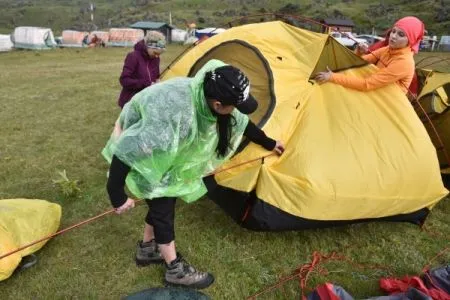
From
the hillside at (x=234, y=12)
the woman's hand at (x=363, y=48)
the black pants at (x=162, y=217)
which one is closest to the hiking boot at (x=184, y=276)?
the black pants at (x=162, y=217)

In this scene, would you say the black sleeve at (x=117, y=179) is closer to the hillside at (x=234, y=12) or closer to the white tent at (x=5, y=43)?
the hillside at (x=234, y=12)

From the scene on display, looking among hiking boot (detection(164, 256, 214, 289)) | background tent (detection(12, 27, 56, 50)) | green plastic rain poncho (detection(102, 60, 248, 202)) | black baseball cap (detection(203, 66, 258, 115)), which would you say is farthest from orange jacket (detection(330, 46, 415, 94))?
background tent (detection(12, 27, 56, 50))

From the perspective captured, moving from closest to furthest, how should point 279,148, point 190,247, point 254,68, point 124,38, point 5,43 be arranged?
1. point 279,148
2. point 190,247
3. point 254,68
4. point 5,43
5. point 124,38

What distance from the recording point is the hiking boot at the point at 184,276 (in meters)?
3.19

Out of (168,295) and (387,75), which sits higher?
(387,75)

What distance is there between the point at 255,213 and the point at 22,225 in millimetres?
1890

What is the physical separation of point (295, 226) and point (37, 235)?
7.06ft

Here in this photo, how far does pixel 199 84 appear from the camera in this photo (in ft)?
7.84

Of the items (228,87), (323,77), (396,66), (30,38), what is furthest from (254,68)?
(30,38)

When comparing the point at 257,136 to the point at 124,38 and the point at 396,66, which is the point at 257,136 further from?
the point at 124,38

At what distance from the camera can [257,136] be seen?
10.7 ft

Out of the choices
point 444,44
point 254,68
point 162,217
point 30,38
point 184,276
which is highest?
point 254,68

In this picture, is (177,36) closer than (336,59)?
No

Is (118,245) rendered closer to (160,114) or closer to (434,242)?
(160,114)
